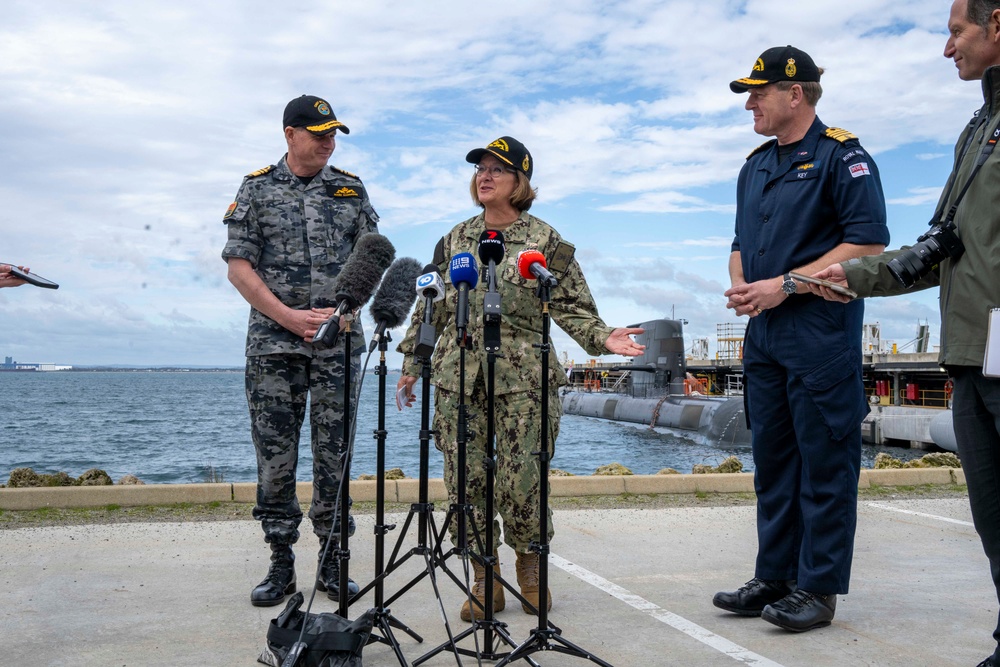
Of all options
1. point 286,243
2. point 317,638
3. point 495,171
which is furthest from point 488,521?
point 286,243

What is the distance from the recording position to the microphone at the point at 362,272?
3379 mm

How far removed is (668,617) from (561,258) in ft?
5.53

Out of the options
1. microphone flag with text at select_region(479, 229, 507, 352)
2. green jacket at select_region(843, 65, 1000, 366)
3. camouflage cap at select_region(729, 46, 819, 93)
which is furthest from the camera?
camouflage cap at select_region(729, 46, 819, 93)

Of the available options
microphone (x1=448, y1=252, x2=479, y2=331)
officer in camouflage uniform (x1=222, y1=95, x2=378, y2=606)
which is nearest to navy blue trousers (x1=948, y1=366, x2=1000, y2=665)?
microphone (x1=448, y1=252, x2=479, y2=331)

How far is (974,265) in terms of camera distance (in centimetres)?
291

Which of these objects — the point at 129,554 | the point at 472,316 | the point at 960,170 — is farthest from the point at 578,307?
the point at 129,554

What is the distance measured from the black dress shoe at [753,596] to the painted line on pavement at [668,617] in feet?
0.81

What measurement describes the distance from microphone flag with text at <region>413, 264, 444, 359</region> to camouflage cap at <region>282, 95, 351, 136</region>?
4.92 feet

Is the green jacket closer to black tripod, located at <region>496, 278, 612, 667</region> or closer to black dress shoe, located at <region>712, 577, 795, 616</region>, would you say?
black tripod, located at <region>496, 278, 612, 667</region>

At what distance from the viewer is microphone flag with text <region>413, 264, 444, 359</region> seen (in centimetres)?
307

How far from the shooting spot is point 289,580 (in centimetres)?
430

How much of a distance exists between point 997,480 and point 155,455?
1268 inches

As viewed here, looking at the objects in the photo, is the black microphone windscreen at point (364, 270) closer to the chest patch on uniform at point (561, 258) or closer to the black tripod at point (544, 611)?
the black tripod at point (544, 611)

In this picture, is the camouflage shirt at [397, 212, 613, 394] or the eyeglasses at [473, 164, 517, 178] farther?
the eyeglasses at [473, 164, 517, 178]
